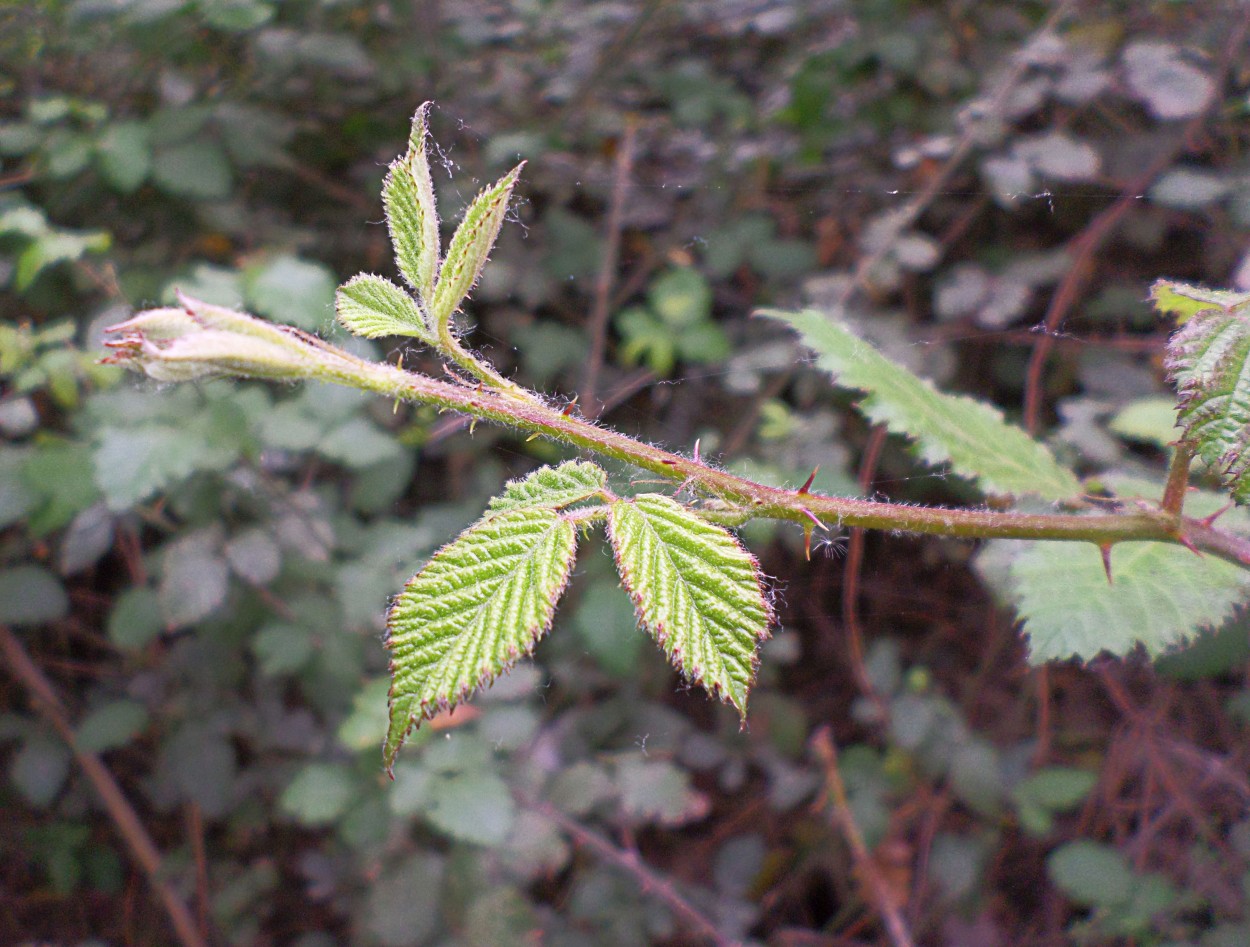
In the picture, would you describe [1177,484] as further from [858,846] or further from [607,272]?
[607,272]

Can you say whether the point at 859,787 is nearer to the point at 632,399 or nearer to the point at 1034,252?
the point at 632,399

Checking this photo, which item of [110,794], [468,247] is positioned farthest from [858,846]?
[110,794]

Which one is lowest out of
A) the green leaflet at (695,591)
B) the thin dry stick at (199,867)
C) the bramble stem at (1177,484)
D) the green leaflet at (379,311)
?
the thin dry stick at (199,867)

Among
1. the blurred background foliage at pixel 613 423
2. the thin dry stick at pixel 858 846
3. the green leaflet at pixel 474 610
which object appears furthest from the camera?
A: the thin dry stick at pixel 858 846

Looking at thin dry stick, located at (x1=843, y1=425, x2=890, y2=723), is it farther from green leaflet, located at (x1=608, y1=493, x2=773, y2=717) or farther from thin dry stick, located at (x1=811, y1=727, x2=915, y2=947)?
green leaflet, located at (x1=608, y1=493, x2=773, y2=717)

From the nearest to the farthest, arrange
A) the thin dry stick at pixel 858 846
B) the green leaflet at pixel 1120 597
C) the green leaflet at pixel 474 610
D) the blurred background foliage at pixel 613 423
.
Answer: the green leaflet at pixel 474 610 → the green leaflet at pixel 1120 597 → the blurred background foliage at pixel 613 423 → the thin dry stick at pixel 858 846

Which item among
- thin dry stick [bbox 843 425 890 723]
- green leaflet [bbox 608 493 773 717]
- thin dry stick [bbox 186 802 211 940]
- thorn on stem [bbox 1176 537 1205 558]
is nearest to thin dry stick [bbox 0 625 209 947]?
thin dry stick [bbox 186 802 211 940]

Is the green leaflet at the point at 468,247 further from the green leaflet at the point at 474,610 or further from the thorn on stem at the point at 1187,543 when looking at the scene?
the thorn on stem at the point at 1187,543

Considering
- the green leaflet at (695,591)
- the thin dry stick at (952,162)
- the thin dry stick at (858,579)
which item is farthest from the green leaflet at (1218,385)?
the thin dry stick at (952,162)
